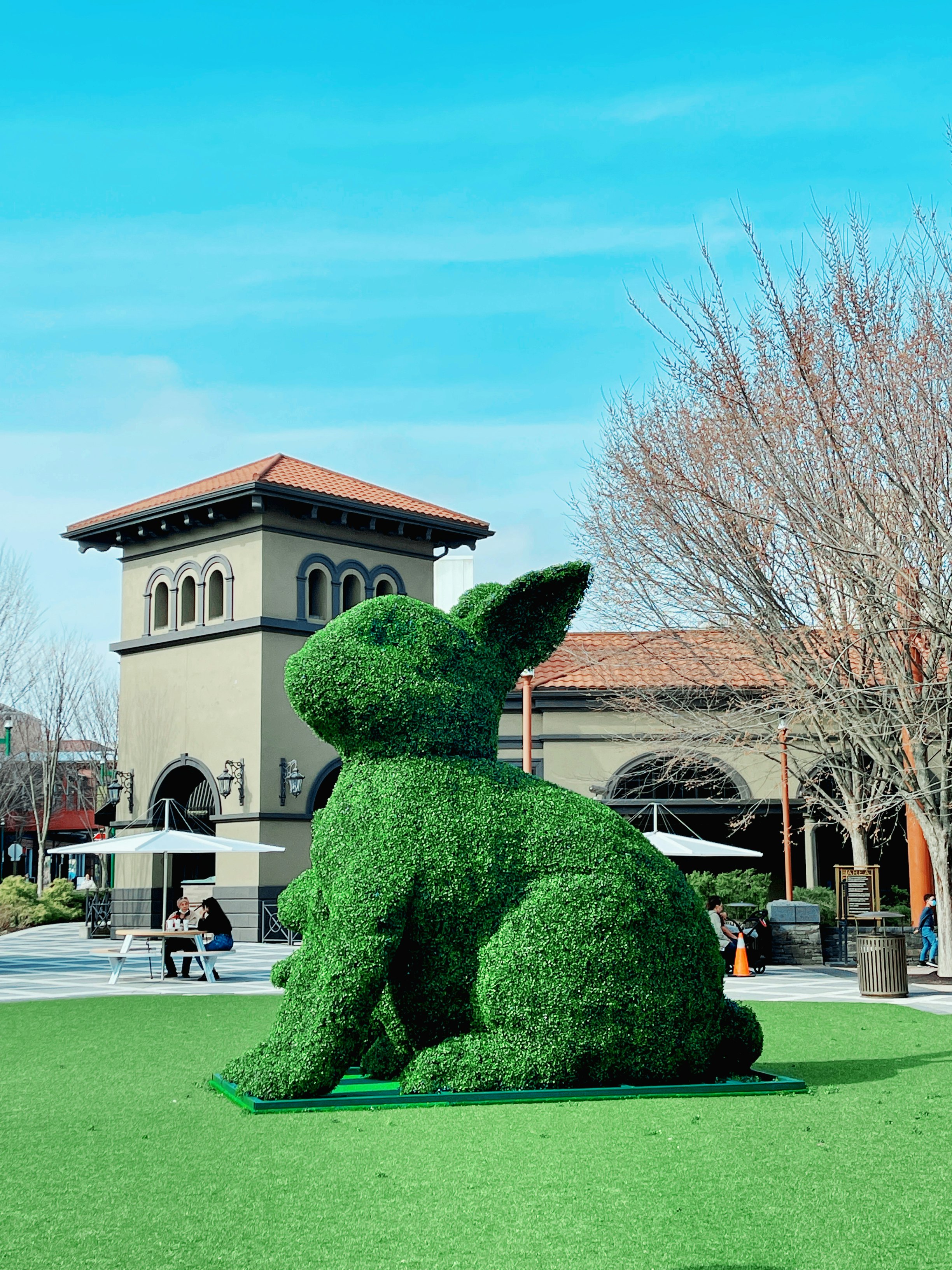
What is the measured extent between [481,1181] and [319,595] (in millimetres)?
23271

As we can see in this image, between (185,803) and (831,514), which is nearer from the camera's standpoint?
(831,514)

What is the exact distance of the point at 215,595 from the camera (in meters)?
28.2

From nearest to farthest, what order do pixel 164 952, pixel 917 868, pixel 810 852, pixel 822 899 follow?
pixel 164 952, pixel 917 868, pixel 822 899, pixel 810 852

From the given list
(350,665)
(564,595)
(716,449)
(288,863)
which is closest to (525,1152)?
(350,665)

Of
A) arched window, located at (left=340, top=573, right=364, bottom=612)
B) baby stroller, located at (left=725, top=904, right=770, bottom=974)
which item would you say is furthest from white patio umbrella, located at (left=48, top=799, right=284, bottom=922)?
arched window, located at (left=340, top=573, right=364, bottom=612)

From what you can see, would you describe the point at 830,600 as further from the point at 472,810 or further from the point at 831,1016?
the point at 472,810

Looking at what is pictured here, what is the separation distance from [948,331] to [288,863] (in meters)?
16.7

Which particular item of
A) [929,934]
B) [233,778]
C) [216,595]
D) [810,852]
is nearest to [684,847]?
A: [929,934]

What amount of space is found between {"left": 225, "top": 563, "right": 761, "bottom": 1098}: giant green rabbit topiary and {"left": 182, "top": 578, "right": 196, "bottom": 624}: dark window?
20.9 m

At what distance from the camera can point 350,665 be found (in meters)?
8.10

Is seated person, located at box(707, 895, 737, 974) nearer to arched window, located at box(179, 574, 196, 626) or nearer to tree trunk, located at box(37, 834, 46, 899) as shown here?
arched window, located at box(179, 574, 196, 626)

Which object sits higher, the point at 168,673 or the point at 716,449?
the point at 716,449

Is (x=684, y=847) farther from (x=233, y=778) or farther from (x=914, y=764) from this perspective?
(x=233, y=778)

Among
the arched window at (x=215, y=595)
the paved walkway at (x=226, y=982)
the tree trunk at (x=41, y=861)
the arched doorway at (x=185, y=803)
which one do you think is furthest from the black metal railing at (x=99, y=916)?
the tree trunk at (x=41, y=861)
